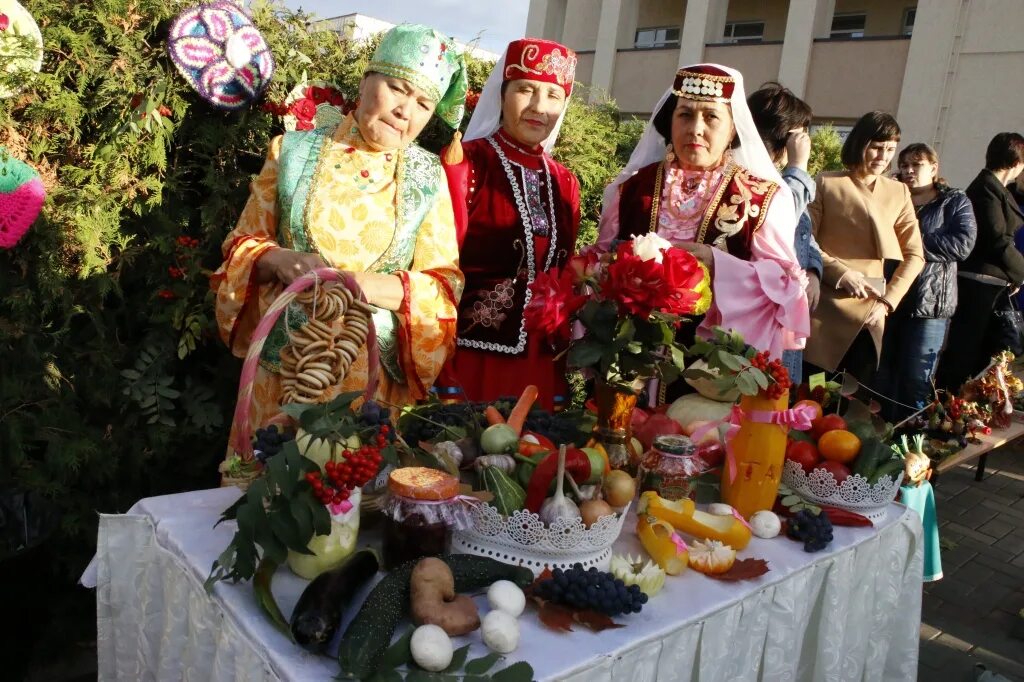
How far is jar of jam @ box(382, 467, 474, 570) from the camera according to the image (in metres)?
1.37

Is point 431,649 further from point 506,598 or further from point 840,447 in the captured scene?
point 840,447

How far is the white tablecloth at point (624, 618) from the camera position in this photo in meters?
1.26

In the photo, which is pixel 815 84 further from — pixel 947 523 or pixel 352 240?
pixel 352 240

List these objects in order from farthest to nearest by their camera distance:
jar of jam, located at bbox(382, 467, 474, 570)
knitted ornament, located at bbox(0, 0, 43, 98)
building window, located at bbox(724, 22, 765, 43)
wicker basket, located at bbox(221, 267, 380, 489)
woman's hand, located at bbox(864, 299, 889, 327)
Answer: building window, located at bbox(724, 22, 765, 43) → woman's hand, located at bbox(864, 299, 889, 327) → knitted ornament, located at bbox(0, 0, 43, 98) → wicker basket, located at bbox(221, 267, 380, 489) → jar of jam, located at bbox(382, 467, 474, 570)

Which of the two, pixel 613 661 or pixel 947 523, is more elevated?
pixel 613 661

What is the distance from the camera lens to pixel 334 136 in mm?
2141

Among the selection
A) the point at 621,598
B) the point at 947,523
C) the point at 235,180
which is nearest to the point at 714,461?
the point at 621,598

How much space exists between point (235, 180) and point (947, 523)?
4.38m

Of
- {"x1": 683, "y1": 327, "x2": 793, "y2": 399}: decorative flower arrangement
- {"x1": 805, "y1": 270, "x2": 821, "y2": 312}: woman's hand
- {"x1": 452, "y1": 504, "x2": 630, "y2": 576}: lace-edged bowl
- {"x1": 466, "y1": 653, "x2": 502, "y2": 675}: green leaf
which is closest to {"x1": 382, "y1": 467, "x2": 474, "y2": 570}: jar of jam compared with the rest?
{"x1": 452, "y1": 504, "x2": 630, "y2": 576}: lace-edged bowl

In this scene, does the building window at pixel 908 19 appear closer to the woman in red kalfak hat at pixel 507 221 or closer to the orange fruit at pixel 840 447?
the woman in red kalfak hat at pixel 507 221

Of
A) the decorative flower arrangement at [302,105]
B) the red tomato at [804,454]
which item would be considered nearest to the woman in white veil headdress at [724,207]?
the red tomato at [804,454]

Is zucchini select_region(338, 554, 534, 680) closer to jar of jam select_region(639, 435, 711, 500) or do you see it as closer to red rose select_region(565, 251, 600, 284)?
jar of jam select_region(639, 435, 711, 500)

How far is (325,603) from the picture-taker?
1191 mm

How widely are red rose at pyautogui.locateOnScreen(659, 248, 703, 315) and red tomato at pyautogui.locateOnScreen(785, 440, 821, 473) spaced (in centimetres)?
55
